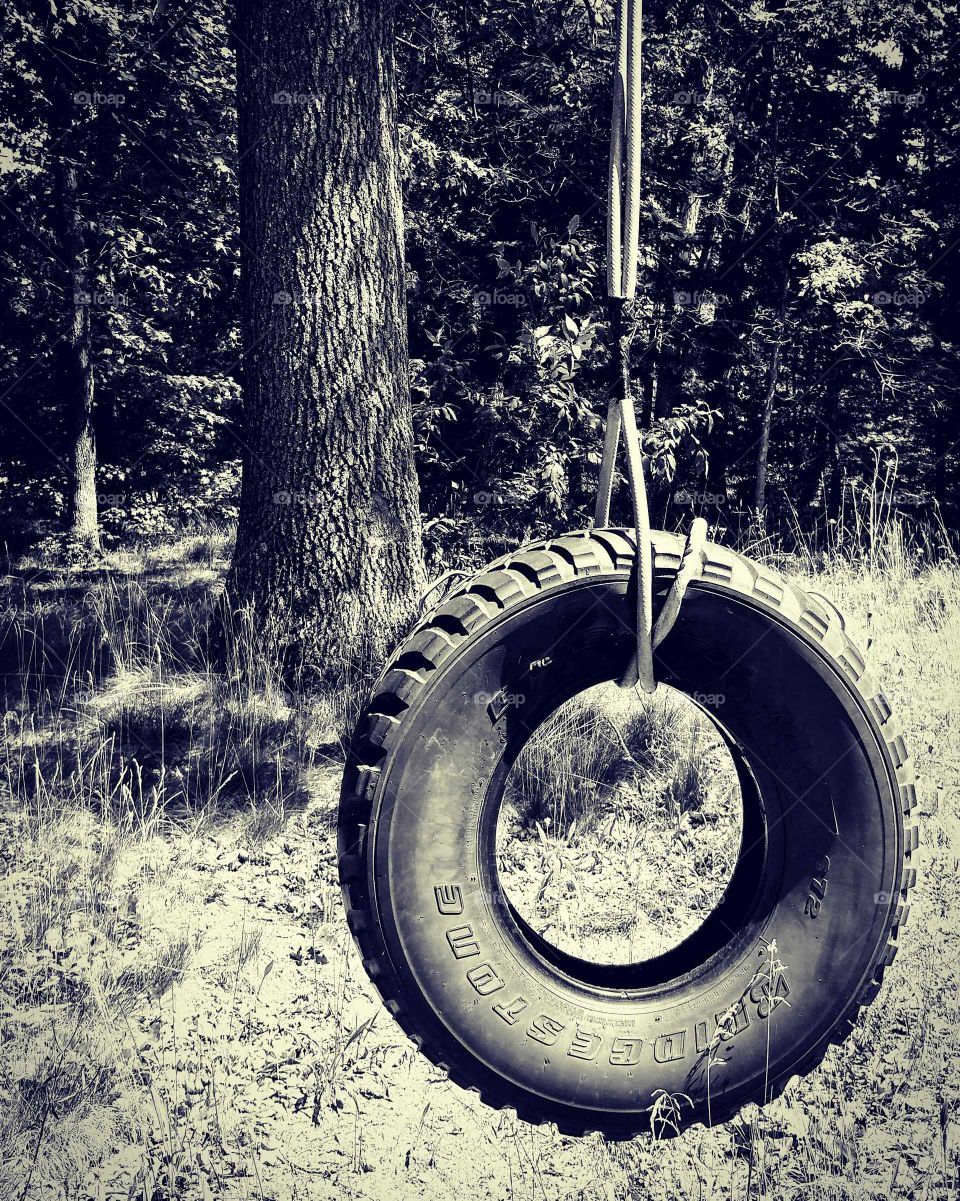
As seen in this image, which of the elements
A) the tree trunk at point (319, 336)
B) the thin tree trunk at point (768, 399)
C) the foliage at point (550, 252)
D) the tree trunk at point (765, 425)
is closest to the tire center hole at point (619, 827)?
the tree trunk at point (319, 336)

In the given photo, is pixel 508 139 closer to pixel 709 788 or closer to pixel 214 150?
pixel 214 150

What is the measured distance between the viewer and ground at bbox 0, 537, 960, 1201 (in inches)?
75.3

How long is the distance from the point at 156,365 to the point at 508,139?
23.0 ft

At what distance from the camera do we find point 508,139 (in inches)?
291

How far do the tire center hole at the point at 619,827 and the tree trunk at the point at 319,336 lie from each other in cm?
110

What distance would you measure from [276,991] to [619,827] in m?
1.43

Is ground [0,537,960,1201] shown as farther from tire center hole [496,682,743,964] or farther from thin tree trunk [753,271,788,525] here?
thin tree trunk [753,271,788,525]

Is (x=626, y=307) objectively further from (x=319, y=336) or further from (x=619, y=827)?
(x=319, y=336)

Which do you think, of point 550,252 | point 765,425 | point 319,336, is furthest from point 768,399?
point 319,336

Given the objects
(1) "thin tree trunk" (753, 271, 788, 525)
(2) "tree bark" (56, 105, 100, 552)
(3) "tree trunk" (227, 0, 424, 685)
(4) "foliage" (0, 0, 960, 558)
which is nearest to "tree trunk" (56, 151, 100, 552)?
(2) "tree bark" (56, 105, 100, 552)

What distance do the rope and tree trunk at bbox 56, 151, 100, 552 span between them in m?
10.1

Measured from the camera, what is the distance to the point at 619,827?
3293 millimetres

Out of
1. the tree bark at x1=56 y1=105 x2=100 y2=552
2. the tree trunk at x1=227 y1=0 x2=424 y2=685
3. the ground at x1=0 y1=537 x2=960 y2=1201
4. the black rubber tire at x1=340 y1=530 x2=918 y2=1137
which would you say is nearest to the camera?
the black rubber tire at x1=340 y1=530 x2=918 y2=1137

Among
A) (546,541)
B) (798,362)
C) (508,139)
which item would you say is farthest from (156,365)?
(546,541)
